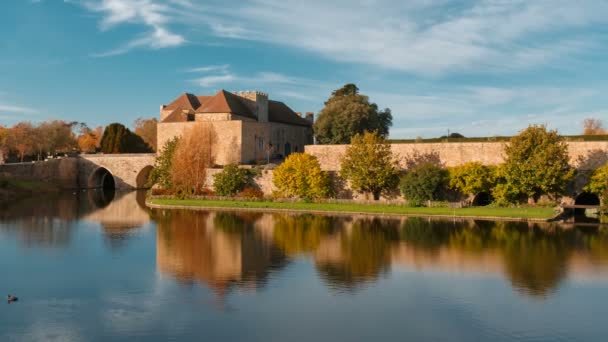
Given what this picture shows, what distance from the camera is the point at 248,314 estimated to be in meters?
11.7

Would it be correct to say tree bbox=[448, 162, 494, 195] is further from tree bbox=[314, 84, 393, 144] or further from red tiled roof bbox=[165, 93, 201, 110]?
red tiled roof bbox=[165, 93, 201, 110]

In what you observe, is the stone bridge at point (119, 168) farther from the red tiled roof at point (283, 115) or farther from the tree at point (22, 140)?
the red tiled roof at point (283, 115)

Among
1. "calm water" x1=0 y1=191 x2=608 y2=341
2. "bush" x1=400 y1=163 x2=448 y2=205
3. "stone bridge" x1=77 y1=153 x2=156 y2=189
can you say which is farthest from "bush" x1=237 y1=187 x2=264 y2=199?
"stone bridge" x1=77 y1=153 x2=156 y2=189

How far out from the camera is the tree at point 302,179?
34.9 meters

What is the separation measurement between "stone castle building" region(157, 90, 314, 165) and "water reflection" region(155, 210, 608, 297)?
16884 mm

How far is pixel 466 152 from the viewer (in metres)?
34.9

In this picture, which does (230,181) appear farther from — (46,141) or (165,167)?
(46,141)

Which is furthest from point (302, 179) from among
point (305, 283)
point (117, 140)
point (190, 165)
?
point (117, 140)

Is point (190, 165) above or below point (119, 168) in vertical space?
below

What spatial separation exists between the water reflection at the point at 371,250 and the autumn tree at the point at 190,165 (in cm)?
1075

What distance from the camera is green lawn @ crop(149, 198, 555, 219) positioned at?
90.7 ft

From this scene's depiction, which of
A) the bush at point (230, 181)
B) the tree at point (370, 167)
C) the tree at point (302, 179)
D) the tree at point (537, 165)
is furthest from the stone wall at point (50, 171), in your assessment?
the tree at point (537, 165)

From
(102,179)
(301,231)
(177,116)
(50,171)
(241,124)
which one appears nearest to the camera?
(301,231)

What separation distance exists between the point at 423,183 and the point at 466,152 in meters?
4.91
